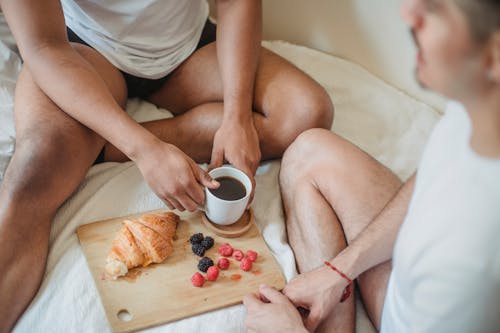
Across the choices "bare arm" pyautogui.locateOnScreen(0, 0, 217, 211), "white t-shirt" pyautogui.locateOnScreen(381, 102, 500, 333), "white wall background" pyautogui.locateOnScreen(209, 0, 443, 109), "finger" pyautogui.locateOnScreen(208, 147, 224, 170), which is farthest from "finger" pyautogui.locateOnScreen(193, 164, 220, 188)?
"white wall background" pyautogui.locateOnScreen(209, 0, 443, 109)

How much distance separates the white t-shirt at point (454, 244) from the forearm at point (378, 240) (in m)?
0.17

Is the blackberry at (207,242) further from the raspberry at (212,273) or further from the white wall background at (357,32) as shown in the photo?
the white wall background at (357,32)

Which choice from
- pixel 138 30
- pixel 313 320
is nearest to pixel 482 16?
pixel 313 320

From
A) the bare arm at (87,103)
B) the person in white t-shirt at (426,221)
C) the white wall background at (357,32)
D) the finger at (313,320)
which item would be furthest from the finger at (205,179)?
the white wall background at (357,32)

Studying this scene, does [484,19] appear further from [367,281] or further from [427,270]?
[367,281]

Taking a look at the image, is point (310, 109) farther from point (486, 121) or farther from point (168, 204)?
point (486, 121)

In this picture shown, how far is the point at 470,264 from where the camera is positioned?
64cm

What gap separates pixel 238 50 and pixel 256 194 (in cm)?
37

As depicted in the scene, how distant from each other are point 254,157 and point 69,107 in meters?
0.43

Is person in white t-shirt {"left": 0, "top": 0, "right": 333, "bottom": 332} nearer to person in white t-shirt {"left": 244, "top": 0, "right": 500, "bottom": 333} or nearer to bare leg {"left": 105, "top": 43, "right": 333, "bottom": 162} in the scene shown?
bare leg {"left": 105, "top": 43, "right": 333, "bottom": 162}

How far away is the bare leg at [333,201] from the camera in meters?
1.03

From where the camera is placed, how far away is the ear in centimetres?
57

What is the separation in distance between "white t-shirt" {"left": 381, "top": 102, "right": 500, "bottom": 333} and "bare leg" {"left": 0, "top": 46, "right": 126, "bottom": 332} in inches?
27.5

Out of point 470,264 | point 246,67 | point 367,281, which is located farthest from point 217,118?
point 470,264
